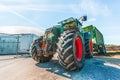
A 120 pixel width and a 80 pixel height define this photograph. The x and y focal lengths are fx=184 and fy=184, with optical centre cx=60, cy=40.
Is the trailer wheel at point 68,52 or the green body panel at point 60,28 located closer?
the trailer wheel at point 68,52

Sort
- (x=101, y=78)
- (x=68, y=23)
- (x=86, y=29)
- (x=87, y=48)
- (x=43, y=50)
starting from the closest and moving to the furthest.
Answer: (x=101, y=78) → (x=43, y=50) → (x=68, y=23) → (x=87, y=48) → (x=86, y=29)

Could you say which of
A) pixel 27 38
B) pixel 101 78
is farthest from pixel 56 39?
pixel 27 38

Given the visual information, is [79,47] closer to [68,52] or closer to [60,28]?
[68,52]

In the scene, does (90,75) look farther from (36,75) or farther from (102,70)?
(36,75)

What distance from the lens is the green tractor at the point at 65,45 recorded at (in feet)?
23.8

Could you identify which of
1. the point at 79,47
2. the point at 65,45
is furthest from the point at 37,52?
the point at 65,45

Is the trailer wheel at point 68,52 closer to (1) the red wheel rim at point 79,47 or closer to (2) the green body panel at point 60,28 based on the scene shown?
(1) the red wheel rim at point 79,47

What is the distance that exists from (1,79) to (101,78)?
4275 mm

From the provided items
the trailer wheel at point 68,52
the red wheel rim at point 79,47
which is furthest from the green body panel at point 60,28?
the trailer wheel at point 68,52

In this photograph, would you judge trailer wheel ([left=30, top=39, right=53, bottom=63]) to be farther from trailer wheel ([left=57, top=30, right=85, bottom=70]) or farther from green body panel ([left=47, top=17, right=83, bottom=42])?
trailer wheel ([left=57, top=30, right=85, bottom=70])

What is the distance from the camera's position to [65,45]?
7.26 metres

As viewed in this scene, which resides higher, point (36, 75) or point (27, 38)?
point (27, 38)

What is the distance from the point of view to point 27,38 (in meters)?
27.1

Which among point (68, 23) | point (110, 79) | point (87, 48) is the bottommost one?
point (110, 79)
